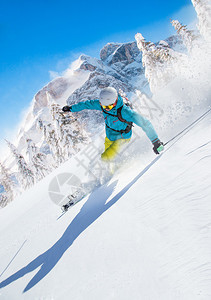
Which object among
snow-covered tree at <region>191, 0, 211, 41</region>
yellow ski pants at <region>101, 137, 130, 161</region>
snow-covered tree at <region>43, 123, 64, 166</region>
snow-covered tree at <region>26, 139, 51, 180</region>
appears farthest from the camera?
snow-covered tree at <region>191, 0, 211, 41</region>

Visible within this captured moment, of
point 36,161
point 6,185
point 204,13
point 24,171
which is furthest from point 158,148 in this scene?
point 6,185

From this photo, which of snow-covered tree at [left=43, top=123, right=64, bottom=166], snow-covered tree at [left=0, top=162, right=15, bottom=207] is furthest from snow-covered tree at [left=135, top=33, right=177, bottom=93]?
snow-covered tree at [left=0, top=162, right=15, bottom=207]

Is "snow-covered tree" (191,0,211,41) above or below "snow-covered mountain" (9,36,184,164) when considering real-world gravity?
below

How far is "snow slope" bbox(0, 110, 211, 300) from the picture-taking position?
4.32 feet

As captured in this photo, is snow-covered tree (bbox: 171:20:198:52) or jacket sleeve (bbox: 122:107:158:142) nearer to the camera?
jacket sleeve (bbox: 122:107:158:142)

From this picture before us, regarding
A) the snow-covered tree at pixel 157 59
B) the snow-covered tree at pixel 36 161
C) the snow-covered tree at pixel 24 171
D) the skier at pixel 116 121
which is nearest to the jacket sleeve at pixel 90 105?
the skier at pixel 116 121

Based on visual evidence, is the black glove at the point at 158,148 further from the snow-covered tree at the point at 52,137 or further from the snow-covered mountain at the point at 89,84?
the snow-covered mountain at the point at 89,84

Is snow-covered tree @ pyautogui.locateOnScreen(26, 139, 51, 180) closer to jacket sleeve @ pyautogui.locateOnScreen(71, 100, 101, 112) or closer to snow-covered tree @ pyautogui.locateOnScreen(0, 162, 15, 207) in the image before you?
snow-covered tree @ pyautogui.locateOnScreen(0, 162, 15, 207)

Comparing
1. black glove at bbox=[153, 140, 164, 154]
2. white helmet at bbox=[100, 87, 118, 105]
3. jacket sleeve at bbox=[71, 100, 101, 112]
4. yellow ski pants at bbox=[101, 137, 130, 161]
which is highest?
jacket sleeve at bbox=[71, 100, 101, 112]

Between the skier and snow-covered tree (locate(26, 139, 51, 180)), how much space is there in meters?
20.5

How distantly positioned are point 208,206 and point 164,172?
121 cm

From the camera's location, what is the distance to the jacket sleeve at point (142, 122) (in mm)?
4250

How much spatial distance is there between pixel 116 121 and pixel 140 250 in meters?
3.86

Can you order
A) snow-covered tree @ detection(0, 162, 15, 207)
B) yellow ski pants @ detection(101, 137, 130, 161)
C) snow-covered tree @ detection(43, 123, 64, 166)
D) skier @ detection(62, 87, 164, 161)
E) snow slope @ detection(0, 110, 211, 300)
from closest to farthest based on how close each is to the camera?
snow slope @ detection(0, 110, 211, 300) → skier @ detection(62, 87, 164, 161) → yellow ski pants @ detection(101, 137, 130, 161) → snow-covered tree @ detection(43, 123, 64, 166) → snow-covered tree @ detection(0, 162, 15, 207)
